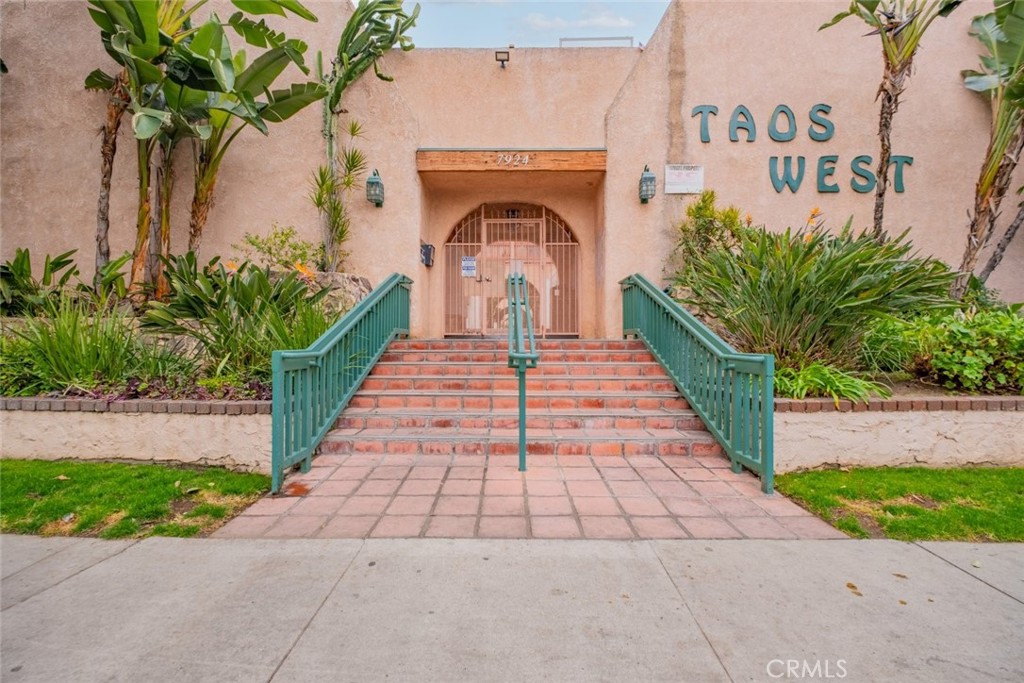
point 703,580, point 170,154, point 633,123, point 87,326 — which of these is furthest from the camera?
point 633,123

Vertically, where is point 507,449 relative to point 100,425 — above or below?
below

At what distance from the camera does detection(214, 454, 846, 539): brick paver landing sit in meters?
2.82

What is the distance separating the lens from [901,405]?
Answer: 3.90m

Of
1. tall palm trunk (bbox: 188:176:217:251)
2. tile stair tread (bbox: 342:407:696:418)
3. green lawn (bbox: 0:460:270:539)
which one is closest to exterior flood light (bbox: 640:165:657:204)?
tile stair tread (bbox: 342:407:696:418)

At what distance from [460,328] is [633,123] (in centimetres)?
489

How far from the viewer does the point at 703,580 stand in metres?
2.29

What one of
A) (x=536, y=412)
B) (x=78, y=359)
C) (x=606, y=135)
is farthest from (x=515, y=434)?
(x=606, y=135)

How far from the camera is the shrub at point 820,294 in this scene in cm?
430

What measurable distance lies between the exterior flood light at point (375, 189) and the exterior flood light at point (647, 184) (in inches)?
171

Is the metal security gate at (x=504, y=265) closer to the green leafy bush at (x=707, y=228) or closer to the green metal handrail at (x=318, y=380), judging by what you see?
the green leafy bush at (x=707, y=228)

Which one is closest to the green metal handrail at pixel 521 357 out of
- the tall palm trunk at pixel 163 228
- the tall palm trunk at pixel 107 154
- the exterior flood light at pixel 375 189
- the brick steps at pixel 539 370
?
the brick steps at pixel 539 370

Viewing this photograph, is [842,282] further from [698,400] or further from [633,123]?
[633,123]

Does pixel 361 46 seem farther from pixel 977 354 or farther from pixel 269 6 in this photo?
pixel 977 354

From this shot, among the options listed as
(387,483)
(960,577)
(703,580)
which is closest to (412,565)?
(387,483)
